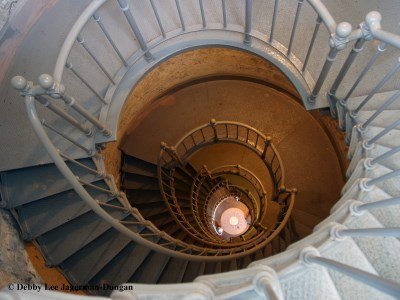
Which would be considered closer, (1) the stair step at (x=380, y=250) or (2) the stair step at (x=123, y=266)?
(1) the stair step at (x=380, y=250)

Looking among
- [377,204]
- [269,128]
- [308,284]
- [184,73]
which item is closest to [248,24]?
[184,73]

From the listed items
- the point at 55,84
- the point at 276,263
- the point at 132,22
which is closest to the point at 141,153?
the point at 132,22

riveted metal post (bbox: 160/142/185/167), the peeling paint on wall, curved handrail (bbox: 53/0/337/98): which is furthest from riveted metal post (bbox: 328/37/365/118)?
the peeling paint on wall

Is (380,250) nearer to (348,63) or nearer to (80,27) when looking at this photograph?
(348,63)

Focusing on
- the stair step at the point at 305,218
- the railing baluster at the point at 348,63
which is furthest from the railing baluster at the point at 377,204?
the stair step at the point at 305,218

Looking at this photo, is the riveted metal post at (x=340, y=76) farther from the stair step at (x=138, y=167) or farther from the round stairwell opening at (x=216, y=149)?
the stair step at (x=138, y=167)

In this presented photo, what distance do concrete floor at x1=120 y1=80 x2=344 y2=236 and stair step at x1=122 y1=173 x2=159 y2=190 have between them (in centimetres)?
41

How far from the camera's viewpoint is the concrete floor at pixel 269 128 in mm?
6391

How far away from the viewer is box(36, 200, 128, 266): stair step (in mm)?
3496

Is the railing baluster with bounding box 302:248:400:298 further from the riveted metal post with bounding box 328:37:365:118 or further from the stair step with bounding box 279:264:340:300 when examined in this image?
the riveted metal post with bounding box 328:37:365:118

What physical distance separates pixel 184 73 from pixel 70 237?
3.40 metres

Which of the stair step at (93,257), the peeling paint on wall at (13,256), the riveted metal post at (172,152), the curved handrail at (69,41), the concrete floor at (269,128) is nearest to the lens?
the curved handrail at (69,41)

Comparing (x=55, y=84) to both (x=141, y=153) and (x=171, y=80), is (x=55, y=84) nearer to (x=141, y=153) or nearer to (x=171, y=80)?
(x=171, y=80)

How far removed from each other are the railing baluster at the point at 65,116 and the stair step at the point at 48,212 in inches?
26.9
